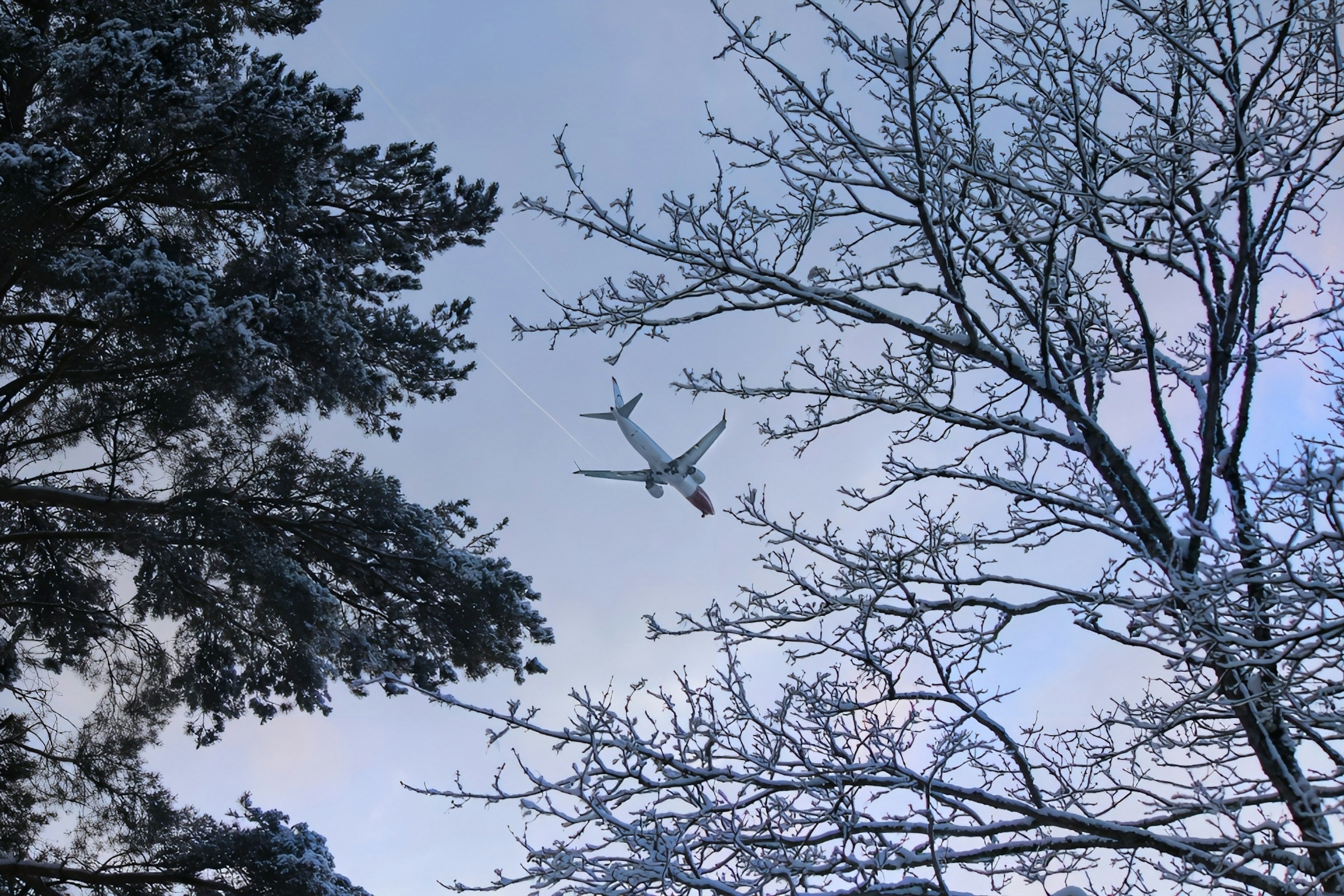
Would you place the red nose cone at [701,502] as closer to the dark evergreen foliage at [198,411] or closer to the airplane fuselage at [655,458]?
the airplane fuselage at [655,458]

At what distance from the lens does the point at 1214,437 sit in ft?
20.1

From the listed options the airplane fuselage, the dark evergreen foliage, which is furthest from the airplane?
the dark evergreen foliage

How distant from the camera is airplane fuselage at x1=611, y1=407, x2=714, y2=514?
35.2 ft

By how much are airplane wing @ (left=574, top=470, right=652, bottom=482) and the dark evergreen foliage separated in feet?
4.66

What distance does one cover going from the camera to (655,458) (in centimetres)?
1081

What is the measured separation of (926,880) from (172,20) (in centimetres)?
1001

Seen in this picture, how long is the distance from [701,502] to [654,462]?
0.98 metres

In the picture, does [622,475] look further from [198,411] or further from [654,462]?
Result: [198,411]

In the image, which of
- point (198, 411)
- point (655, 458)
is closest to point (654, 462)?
point (655, 458)

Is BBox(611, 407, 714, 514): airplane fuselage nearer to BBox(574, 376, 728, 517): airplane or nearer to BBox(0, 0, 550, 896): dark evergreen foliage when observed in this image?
BBox(574, 376, 728, 517): airplane

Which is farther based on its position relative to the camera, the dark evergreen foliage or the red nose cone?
the red nose cone

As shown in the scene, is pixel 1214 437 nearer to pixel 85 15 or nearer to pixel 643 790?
pixel 643 790

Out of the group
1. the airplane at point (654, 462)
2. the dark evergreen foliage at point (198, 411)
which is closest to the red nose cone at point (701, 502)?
the airplane at point (654, 462)

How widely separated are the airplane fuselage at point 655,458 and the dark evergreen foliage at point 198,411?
192 centimetres
